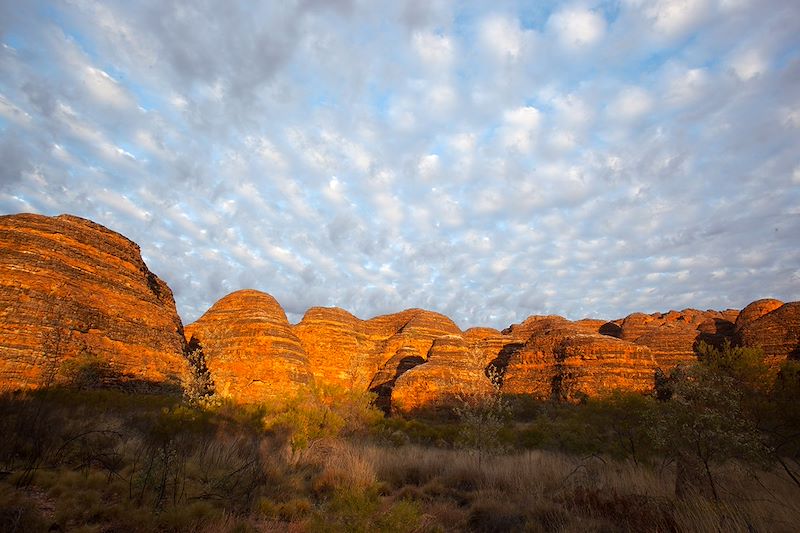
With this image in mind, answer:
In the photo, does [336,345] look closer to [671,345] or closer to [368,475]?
[368,475]

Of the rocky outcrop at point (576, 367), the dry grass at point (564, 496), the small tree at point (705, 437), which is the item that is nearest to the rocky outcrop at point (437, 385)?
the rocky outcrop at point (576, 367)

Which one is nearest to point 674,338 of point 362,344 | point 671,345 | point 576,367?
point 671,345

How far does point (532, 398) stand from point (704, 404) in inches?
1131

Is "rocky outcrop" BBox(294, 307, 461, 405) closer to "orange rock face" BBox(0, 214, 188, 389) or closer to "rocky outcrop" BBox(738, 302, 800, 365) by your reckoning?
"orange rock face" BBox(0, 214, 188, 389)

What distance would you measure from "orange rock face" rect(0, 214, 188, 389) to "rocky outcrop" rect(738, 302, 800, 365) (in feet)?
174

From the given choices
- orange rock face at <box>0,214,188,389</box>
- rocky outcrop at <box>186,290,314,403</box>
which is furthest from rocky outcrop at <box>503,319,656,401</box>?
orange rock face at <box>0,214,188,389</box>

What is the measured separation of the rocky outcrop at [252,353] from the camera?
3180 cm

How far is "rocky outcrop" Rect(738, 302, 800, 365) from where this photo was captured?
121ft

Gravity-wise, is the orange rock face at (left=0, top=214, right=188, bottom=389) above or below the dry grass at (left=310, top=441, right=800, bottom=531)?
above

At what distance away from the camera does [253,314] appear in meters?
39.4

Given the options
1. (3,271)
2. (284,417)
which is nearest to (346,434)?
(284,417)

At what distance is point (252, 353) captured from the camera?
34.3 meters

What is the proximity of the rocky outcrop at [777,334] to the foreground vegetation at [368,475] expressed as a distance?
36811 mm

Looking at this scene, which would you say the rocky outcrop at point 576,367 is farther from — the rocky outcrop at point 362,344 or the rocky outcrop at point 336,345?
the rocky outcrop at point 336,345
